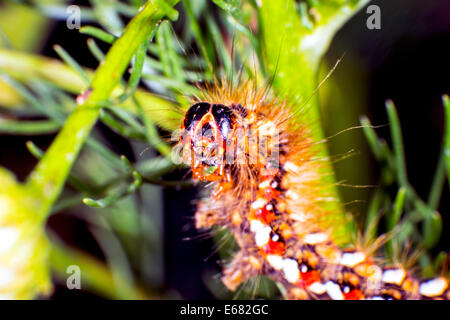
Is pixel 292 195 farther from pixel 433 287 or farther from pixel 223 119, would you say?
pixel 433 287

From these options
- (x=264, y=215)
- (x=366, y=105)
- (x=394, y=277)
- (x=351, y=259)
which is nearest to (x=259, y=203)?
(x=264, y=215)

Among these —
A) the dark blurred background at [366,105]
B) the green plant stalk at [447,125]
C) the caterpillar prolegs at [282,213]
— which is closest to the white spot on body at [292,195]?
the caterpillar prolegs at [282,213]

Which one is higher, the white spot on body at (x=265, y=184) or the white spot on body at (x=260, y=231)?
the white spot on body at (x=265, y=184)

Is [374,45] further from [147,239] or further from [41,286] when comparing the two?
[41,286]

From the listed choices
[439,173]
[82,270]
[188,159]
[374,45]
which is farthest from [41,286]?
[374,45]

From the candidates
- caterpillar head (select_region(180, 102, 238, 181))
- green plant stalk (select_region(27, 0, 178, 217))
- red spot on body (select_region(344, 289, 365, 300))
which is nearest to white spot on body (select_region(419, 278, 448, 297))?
red spot on body (select_region(344, 289, 365, 300))

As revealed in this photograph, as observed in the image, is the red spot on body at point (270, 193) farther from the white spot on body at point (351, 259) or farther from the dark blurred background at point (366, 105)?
the dark blurred background at point (366, 105)
